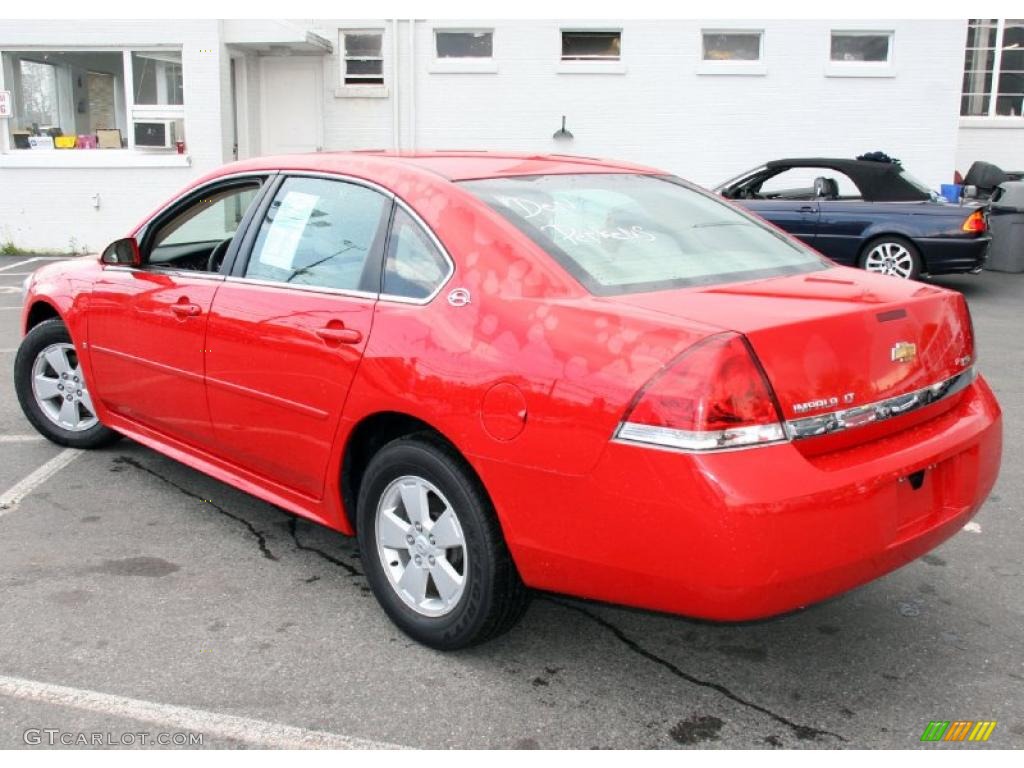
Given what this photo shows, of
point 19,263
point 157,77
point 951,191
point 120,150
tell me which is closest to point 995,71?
point 951,191

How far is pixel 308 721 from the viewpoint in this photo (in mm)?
2961

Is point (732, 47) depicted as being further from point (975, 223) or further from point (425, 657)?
point (425, 657)

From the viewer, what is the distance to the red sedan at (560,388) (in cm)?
271

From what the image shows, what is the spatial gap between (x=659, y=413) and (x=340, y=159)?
6.25ft

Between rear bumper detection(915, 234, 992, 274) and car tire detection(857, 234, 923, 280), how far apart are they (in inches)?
4.0

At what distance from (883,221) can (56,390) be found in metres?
8.84

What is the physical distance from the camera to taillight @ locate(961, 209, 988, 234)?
11078 mm

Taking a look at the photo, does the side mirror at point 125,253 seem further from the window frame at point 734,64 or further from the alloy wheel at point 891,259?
the window frame at point 734,64

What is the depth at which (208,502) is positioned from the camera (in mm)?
4785

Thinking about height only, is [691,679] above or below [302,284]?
below

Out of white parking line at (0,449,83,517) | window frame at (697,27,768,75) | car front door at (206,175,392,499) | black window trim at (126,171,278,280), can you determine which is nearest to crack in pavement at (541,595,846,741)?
car front door at (206,175,392,499)

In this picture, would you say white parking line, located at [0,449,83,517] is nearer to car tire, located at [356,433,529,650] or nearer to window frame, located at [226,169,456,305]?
window frame, located at [226,169,456,305]

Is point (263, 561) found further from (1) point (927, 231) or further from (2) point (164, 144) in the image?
(2) point (164, 144)

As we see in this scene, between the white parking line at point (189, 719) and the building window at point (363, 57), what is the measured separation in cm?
1352
